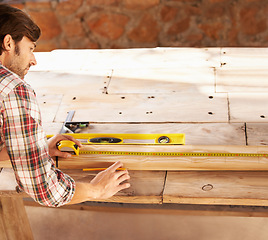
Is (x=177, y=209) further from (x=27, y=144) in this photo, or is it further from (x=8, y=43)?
(x=8, y=43)

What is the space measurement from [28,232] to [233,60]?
4.88 feet

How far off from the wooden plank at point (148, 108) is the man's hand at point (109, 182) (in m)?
0.40

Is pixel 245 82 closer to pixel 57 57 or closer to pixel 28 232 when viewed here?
pixel 57 57

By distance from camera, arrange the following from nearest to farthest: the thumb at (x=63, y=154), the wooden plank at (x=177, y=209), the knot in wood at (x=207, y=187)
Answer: the knot in wood at (x=207, y=187) → the thumb at (x=63, y=154) → the wooden plank at (x=177, y=209)

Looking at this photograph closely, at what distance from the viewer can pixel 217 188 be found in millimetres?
1562

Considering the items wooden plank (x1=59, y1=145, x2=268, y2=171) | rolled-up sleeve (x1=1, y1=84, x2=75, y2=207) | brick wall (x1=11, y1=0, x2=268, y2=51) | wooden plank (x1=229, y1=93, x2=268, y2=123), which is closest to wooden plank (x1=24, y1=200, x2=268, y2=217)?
wooden plank (x1=229, y1=93, x2=268, y2=123)

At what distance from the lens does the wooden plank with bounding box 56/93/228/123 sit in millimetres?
1971

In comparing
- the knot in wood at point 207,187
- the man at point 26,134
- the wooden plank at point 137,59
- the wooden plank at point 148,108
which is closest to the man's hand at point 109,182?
the man at point 26,134

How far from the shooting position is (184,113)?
1.99 m

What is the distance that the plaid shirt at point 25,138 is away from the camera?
1346 mm

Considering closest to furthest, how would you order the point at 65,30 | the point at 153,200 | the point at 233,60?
the point at 153,200 < the point at 233,60 < the point at 65,30

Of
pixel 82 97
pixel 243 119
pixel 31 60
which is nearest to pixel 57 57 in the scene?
pixel 82 97

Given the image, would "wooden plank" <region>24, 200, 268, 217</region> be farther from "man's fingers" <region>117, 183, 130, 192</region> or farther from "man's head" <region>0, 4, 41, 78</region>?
"man's head" <region>0, 4, 41, 78</region>

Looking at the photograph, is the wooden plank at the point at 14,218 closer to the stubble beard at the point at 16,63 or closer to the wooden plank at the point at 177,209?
the wooden plank at the point at 177,209
